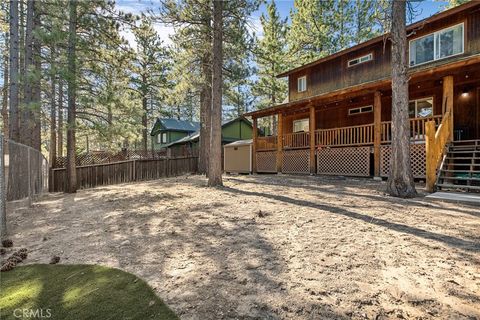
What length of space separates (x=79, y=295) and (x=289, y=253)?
2413 millimetres

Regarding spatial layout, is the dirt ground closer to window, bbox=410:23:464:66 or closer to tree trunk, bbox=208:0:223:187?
tree trunk, bbox=208:0:223:187

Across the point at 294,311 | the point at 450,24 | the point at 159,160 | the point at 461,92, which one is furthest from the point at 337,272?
the point at 159,160

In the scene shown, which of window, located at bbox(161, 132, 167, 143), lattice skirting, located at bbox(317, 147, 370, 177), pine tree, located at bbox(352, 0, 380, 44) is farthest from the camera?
window, located at bbox(161, 132, 167, 143)

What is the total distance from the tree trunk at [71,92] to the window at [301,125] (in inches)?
465

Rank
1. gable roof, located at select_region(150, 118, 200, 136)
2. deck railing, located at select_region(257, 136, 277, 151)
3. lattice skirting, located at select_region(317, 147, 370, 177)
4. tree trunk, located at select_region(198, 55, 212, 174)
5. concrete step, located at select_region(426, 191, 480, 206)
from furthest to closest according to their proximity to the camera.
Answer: gable roof, located at select_region(150, 118, 200, 136)
deck railing, located at select_region(257, 136, 277, 151)
tree trunk, located at select_region(198, 55, 212, 174)
lattice skirting, located at select_region(317, 147, 370, 177)
concrete step, located at select_region(426, 191, 480, 206)

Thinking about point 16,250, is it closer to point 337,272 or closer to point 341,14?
point 337,272

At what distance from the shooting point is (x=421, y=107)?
11.7 m

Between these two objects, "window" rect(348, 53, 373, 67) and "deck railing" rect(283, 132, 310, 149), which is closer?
"window" rect(348, 53, 373, 67)

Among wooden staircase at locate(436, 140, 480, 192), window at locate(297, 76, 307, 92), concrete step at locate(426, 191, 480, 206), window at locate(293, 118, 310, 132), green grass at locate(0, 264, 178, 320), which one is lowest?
green grass at locate(0, 264, 178, 320)

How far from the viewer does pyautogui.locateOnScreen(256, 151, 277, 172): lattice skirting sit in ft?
48.8

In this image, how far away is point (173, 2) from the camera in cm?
1030

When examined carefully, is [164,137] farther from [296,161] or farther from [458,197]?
[458,197]

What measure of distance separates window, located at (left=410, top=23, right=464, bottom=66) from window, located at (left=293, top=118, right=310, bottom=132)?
6.07 metres

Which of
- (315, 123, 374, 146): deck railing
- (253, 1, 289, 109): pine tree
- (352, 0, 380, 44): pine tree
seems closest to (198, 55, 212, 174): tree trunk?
(315, 123, 374, 146): deck railing
